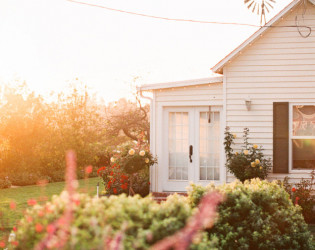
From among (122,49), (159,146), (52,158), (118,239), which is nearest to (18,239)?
(118,239)

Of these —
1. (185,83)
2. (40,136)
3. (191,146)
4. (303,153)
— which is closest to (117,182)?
(191,146)

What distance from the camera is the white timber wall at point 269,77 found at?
458 inches

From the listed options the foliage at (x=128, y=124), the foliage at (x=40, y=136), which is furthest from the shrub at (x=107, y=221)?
the foliage at (x=128, y=124)

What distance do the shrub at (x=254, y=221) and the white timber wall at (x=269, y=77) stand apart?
5.11 m

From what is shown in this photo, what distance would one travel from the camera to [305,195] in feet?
34.8

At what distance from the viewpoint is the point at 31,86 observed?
2425cm

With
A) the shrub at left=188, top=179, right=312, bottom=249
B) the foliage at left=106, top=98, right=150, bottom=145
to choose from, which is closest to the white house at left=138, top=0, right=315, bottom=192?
the shrub at left=188, top=179, right=312, bottom=249

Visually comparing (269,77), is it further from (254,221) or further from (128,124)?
(128,124)

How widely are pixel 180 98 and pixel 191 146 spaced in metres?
1.17

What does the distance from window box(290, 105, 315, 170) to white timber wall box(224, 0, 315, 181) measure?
→ 0.22m

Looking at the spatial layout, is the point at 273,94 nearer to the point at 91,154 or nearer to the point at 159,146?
the point at 159,146

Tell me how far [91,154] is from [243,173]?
45.7 ft

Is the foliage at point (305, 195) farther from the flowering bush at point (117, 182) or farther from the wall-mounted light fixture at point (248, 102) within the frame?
the flowering bush at point (117, 182)

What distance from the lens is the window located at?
11.6 m
